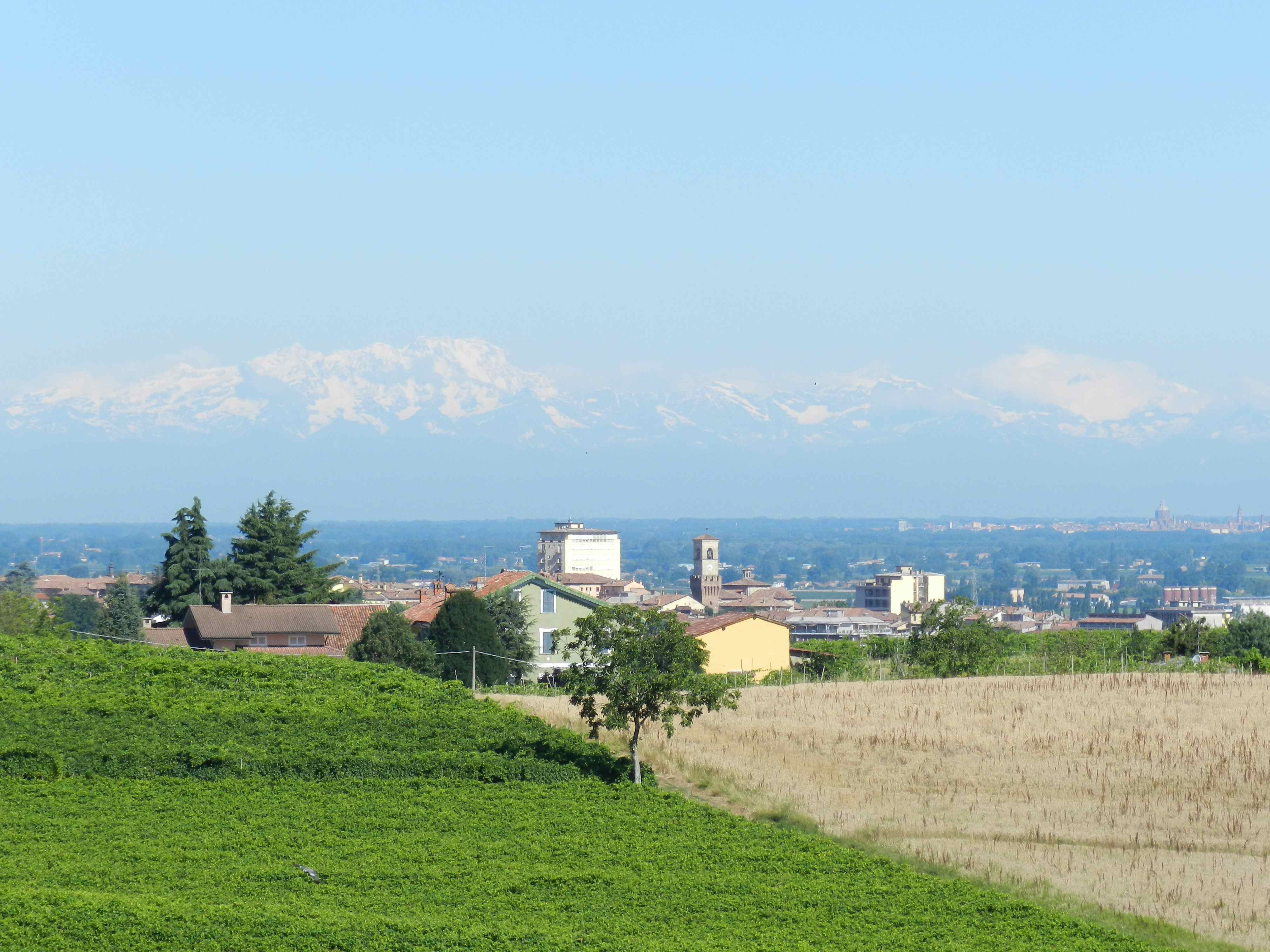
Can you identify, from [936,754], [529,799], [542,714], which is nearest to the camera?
[529,799]

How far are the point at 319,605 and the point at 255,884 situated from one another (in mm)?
44427

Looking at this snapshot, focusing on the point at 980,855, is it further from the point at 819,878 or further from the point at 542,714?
the point at 542,714

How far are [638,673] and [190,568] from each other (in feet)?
146

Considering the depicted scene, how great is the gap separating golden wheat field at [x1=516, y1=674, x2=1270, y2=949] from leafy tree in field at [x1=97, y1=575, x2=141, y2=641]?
3597 cm

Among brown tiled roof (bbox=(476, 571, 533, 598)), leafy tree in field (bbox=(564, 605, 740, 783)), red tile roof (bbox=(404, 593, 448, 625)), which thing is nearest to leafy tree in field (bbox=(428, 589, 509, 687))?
red tile roof (bbox=(404, 593, 448, 625))

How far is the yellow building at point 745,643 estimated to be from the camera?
62344 mm

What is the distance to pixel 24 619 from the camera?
57219 millimetres

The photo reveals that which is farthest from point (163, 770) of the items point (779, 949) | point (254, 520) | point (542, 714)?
point (254, 520)

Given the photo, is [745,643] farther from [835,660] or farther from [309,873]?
[309,873]

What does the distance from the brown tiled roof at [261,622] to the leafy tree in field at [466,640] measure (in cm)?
969

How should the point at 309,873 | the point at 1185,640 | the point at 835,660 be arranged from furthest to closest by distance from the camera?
1. the point at 1185,640
2. the point at 835,660
3. the point at 309,873

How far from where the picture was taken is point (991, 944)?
693 inches

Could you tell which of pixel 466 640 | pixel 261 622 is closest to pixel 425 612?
pixel 261 622

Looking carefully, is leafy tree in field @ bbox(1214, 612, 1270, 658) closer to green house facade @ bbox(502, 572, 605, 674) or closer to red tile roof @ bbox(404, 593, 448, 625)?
green house facade @ bbox(502, 572, 605, 674)
